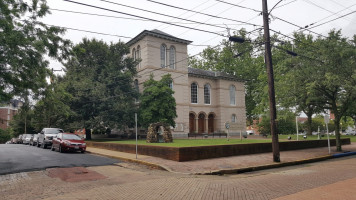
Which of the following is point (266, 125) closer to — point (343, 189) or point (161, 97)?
point (161, 97)

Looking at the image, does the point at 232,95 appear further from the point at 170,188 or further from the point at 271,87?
the point at 170,188

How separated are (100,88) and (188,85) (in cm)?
1466

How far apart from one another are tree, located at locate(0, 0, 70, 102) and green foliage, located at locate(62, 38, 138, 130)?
49.4ft

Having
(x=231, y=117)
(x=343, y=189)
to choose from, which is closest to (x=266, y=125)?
(x=231, y=117)

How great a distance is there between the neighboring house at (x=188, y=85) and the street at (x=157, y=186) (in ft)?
74.5

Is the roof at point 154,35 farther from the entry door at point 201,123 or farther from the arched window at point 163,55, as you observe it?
the entry door at point 201,123

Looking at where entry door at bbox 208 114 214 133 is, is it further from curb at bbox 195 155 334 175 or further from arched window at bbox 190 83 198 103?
curb at bbox 195 155 334 175

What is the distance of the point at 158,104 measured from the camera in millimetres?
28516

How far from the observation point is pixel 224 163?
A: 12.9 meters

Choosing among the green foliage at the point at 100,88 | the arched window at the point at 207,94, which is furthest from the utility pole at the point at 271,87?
the arched window at the point at 207,94

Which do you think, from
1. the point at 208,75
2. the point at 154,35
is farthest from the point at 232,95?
the point at 154,35

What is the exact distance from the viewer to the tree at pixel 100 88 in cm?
2795

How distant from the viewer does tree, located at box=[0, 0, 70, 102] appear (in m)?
10.1

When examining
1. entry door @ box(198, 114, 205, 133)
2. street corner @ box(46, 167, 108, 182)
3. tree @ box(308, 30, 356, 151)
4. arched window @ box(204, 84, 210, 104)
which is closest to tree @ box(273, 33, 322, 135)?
tree @ box(308, 30, 356, 151)
